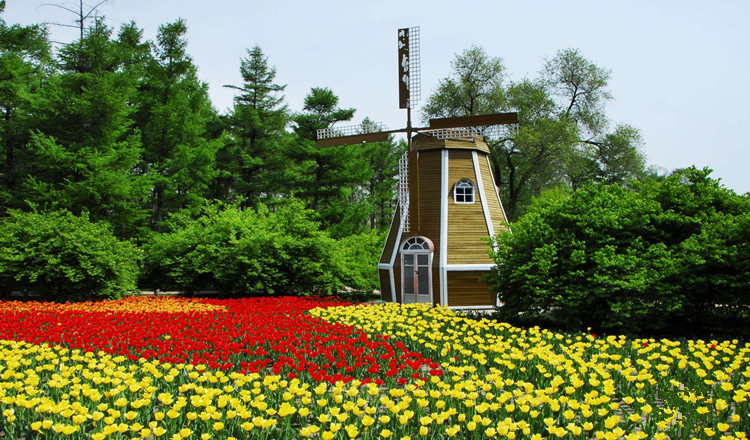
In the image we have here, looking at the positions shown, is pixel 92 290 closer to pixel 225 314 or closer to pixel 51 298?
pixel 51 298

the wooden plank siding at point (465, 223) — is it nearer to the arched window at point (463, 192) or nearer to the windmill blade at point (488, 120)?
the arched window at point (463, 192)

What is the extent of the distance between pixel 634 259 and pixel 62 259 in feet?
53.9

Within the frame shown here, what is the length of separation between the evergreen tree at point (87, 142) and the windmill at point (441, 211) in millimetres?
11569

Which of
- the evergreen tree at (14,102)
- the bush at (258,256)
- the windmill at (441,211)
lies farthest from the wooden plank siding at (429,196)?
the evergreen tree at (14,102)

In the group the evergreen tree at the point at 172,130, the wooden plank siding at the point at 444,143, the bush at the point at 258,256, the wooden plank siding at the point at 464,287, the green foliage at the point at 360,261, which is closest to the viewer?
the wooden plank siding at the point at 464,287

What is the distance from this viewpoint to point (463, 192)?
690 inches

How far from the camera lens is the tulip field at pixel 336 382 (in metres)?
4.49

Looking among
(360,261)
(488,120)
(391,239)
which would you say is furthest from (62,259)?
(488,120)

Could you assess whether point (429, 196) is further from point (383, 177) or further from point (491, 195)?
point (383, 177)

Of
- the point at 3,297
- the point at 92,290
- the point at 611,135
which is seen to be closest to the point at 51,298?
the point at 92,290

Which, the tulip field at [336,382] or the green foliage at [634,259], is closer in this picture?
the tulip field at [336,382]

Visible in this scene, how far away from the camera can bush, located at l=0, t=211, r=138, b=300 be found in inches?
611

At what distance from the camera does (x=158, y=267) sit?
65.3 ft

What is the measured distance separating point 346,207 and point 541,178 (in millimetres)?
13362
